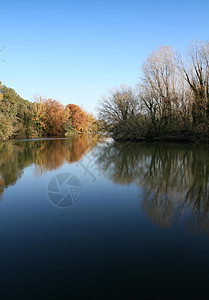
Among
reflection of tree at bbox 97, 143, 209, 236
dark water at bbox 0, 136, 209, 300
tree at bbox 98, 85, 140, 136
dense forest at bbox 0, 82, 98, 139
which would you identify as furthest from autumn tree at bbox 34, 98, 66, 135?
dark water at bbox 0, 136, 209, 300

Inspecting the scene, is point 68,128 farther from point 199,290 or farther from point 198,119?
point 199,290

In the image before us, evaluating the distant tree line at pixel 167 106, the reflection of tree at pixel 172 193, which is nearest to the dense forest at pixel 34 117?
the distant tree line at pixel 167 106

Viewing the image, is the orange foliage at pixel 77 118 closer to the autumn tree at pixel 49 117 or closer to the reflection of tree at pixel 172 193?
the autumn tree at pixel 49 117

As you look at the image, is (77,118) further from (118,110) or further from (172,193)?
(172,193)

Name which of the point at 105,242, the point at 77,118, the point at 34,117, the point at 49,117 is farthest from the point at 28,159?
the point at 77,118

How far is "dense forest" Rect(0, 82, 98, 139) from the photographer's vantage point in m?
54.7

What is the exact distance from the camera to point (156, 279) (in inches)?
131

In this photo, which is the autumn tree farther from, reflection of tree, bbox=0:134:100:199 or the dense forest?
reflection of tree, bbox=0:134:100:199

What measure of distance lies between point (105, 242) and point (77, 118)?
9513cm

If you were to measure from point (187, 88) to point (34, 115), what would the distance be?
5142cm

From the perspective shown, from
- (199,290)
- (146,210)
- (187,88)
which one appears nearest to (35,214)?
(146,210)

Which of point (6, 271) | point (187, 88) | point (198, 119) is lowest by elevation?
Result: point (6, 271)

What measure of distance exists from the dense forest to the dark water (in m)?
41.4

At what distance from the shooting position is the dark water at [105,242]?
3.19m
